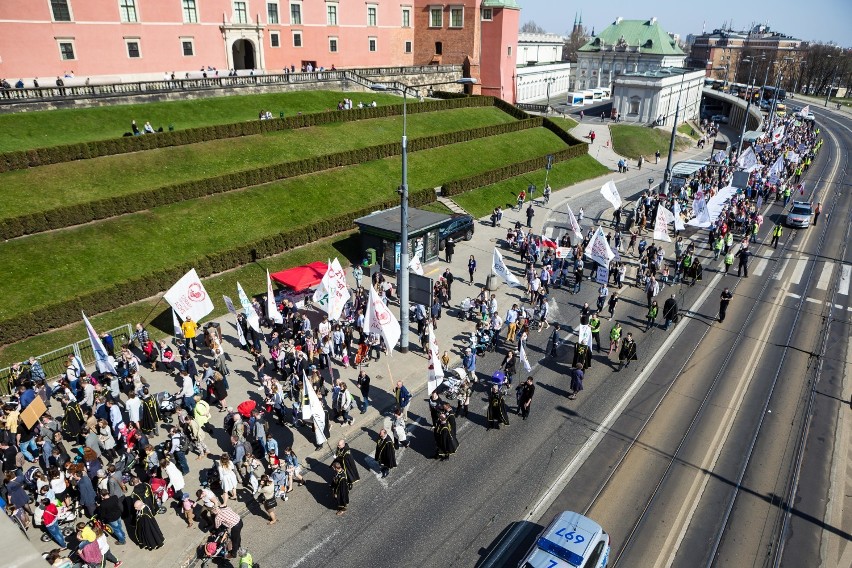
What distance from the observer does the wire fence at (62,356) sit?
65.6 feet

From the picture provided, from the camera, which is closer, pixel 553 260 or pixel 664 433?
pixel 664 433

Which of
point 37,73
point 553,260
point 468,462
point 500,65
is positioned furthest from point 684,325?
point 500,65

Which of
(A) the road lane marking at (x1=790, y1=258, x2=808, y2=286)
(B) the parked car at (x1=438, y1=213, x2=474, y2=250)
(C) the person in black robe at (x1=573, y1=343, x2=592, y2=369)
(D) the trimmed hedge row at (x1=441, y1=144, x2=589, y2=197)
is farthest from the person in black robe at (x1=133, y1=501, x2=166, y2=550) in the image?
(D) the trimmed hedge row at (x1=441, y1=144, x2=589, y2=197)

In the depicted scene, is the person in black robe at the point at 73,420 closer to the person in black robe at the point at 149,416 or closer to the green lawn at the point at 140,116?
the person in black robe at the point at 149,416

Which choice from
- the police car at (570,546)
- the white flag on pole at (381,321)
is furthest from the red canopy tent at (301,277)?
the police car at (570,546)

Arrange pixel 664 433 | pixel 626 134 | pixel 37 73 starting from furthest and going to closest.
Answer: pixel 626 134 < pixel 37 73 < pixel 664 433

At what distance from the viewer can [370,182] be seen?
3944 cm

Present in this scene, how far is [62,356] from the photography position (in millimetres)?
21750

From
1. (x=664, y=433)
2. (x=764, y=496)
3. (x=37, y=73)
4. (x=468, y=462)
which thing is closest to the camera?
(x=764, y=496)

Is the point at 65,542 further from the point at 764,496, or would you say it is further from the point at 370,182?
the point at 370,182

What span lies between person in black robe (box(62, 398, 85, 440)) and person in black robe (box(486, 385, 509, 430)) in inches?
484

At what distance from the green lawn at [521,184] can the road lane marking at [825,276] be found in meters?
20.6

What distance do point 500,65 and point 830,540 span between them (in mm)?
66717

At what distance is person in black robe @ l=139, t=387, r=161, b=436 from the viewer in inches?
680
